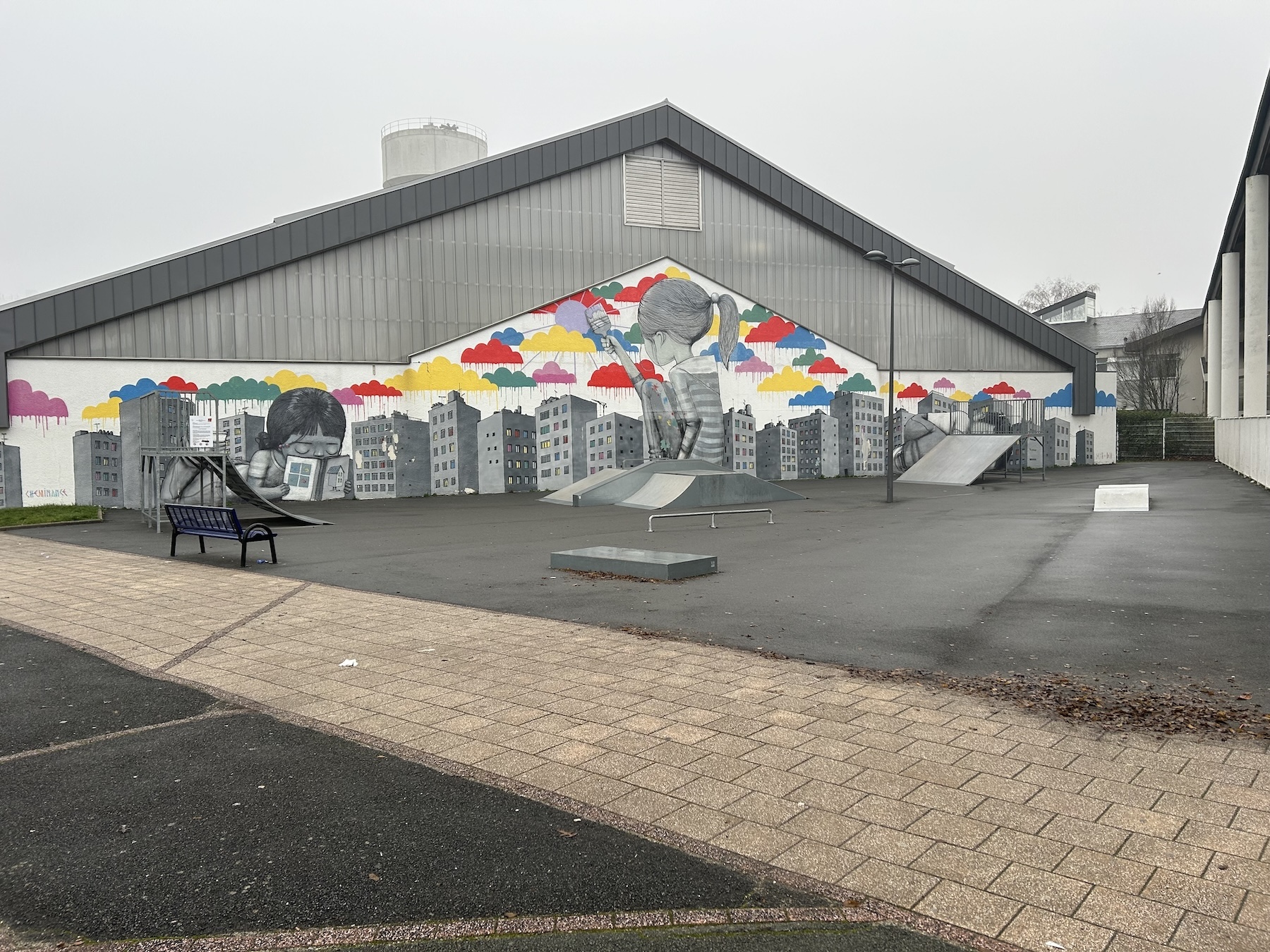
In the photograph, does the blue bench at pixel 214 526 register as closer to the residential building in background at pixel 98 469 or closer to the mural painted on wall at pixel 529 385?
the mural painted on wall at pixel 529 385

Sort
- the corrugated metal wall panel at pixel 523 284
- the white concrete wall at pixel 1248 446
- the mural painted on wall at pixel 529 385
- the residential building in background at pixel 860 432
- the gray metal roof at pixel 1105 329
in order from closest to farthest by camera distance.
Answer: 1. the mural painted on wall at pixel 529 385
2. the corrugated metal wall panel at pixel 523 284
3. the white concrete wall at pixel 1248 446
4. the residential building in background at pixel 860 432
5. the gray metal roof at pixel 1105 329

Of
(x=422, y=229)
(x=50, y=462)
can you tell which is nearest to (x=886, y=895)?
(x=50, y=462)

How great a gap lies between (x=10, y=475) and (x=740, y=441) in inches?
822

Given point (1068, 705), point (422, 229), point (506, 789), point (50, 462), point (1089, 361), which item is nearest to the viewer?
point (506, 789)

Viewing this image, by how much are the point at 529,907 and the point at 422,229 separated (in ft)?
89.1

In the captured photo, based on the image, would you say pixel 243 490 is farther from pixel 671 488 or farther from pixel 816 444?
pixel 816 444

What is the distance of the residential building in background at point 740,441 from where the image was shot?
33.3 metres

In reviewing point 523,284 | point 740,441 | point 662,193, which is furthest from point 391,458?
point 662,193

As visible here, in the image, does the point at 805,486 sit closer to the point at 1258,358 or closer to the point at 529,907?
the point at 1258,358

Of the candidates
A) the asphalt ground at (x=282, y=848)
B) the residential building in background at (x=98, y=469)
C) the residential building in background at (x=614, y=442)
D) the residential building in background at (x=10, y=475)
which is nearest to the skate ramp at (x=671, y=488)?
the residential building in background at (x=614, y=442)

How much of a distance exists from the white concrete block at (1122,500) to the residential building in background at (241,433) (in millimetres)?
20504

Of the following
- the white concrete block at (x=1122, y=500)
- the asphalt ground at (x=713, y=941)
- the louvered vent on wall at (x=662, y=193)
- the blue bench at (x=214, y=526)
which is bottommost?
the asphalt ground at (x=713, y=941)

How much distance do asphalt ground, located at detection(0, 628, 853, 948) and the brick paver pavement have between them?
0.30 meters

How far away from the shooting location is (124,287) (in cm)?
2441
